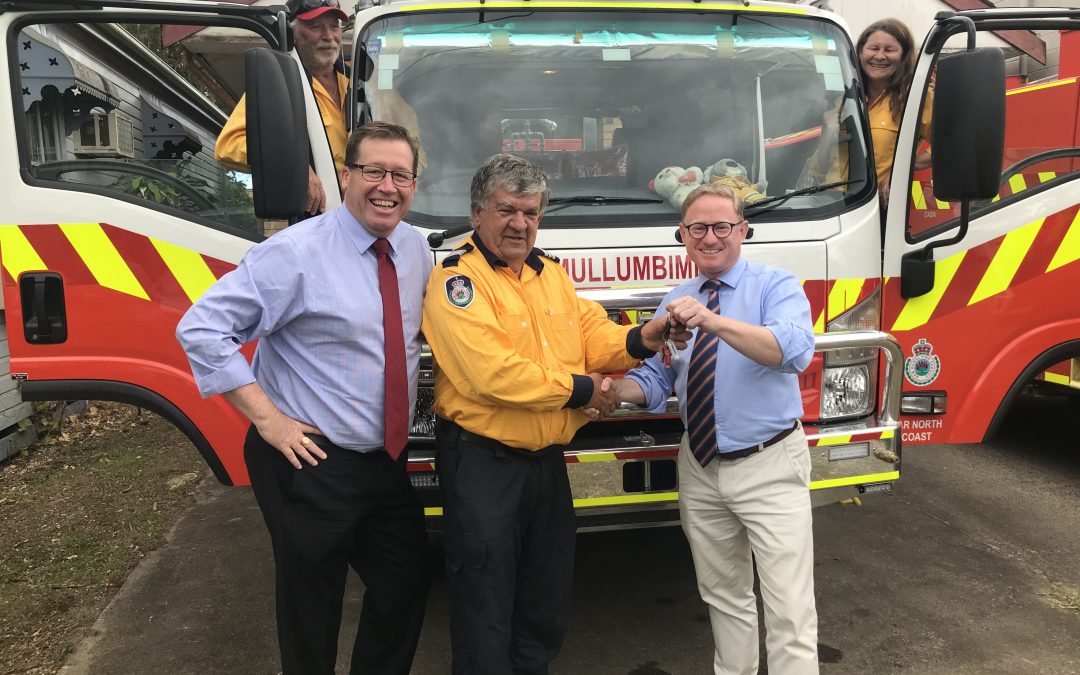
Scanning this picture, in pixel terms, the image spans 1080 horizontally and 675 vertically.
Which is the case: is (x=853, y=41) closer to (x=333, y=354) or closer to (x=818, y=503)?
(x=818, y=503)

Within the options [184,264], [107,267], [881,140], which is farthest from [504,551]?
[881,140]

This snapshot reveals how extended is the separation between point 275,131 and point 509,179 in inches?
28.2

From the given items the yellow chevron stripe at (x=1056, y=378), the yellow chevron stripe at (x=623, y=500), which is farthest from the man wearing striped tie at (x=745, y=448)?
the yellow chevron stripe at (x=1056, y=378)

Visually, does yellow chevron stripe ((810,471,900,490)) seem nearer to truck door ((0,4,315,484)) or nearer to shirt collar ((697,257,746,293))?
shirt collar ((697,257,746,293))

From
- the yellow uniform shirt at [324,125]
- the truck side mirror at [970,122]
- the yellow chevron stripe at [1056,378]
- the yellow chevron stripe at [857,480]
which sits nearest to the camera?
the truck side mirror at [970,122]

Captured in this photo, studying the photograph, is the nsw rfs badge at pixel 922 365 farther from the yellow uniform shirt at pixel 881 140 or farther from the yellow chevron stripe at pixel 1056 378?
the yellow chevron stripe at pixel 1056 378

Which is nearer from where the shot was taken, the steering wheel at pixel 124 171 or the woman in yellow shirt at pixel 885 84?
the steering wheel at pixel 124 171

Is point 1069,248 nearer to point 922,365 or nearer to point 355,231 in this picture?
point 922,365

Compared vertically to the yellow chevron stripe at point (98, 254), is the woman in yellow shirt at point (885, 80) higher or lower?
higher

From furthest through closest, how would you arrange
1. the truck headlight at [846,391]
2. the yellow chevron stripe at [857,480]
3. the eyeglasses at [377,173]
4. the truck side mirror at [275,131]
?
the truck headlight at [846,391], the yellow chevron stripe at [857,480], the truck side mirror at [275,131], the eyeglasses at [377,173]

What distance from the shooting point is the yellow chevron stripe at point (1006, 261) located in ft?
11.0

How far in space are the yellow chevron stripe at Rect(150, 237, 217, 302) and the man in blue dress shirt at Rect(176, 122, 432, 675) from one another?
0.73 metres

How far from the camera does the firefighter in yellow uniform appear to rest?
7.54 ft

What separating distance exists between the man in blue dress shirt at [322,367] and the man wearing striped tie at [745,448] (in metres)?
0.84
